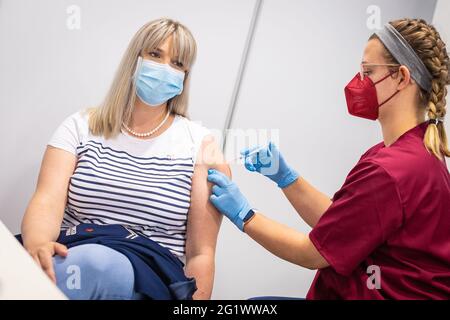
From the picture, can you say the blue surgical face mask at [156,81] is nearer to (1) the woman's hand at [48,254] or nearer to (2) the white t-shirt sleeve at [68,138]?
(2) the white t-shirt sleeve at [68,138]

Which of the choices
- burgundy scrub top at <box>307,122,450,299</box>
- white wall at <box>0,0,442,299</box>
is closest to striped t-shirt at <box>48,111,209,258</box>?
white wall at <box>0,0,442,299</box>

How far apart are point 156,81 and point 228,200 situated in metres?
0.46

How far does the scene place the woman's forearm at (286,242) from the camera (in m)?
1.38

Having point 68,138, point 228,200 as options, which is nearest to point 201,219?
point 228,200

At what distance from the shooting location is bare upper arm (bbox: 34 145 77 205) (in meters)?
1.56

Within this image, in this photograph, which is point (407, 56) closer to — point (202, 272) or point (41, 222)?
point (202, 272)

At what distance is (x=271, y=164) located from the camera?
178 cm

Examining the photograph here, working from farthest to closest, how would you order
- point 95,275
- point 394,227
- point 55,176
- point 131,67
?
point 131,67, point 55,176, point 394,227, point 95,275

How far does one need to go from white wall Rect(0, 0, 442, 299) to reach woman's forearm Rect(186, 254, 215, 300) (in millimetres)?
672

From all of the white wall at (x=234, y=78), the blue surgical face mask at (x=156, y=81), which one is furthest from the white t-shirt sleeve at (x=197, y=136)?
the white wall at (x=234, y=78)

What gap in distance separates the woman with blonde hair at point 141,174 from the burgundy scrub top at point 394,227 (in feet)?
1.46
